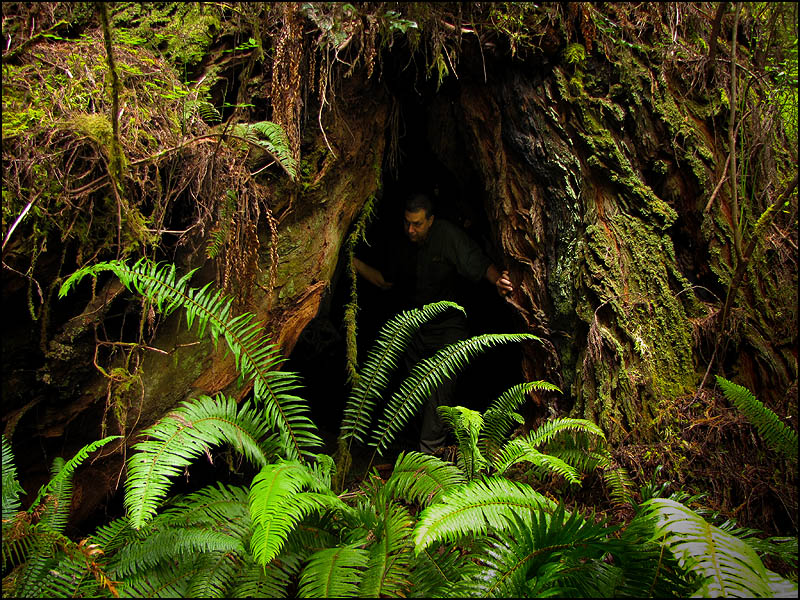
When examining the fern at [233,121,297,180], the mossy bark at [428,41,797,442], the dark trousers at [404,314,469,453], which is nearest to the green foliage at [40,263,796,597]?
the mossy bark at [428,41,797,442]

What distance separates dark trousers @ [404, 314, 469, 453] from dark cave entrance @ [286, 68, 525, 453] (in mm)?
523

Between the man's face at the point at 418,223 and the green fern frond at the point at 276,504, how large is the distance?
2618 mm

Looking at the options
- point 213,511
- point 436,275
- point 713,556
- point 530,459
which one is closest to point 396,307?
point 436,275

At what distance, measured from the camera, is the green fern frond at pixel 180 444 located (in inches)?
68.7

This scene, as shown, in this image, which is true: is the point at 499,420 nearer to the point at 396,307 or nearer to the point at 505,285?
the point at 505,285

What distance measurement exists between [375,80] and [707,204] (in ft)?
7.98

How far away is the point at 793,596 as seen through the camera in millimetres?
1454

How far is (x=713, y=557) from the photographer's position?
4.92 feet

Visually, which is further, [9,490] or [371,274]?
[371,274]

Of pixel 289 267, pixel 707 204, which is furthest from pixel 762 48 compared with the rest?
pixel 289 267

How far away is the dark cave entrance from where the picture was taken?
4168 mm

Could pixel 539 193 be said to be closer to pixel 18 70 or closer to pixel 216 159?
pixel 216 159

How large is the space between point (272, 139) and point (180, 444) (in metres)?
1.77

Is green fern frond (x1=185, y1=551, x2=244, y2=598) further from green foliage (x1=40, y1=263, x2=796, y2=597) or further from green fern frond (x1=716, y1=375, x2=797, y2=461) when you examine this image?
green fern frond (x1=716, y1=375, x2=797, y2=461)
